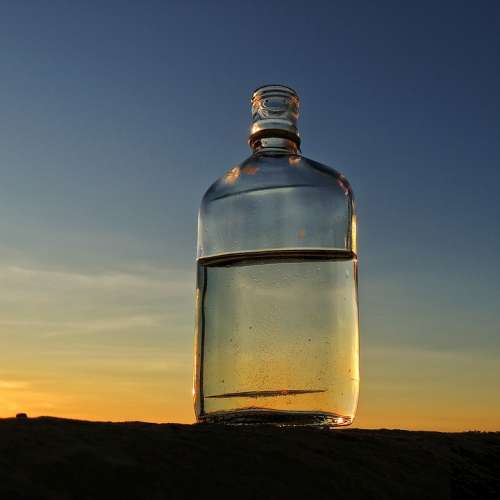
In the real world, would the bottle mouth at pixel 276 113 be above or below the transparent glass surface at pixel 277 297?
above

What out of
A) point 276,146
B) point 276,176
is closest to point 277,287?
point 276,176

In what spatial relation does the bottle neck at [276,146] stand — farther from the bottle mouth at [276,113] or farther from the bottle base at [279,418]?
the bottle base at [279,418]

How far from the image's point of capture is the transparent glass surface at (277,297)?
6.49 feet

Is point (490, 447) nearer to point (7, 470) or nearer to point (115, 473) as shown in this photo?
point (115, 473)

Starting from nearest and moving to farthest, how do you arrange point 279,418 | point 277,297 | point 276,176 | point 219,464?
point 219,464 < point 279,418 < point 277,297 < point 276,176

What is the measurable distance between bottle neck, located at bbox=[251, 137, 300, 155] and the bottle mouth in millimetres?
10

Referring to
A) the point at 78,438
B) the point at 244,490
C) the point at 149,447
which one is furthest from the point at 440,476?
the point at 78,438

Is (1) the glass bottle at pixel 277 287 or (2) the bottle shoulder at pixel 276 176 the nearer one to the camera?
(1) the glass bottle at pixel 277 287

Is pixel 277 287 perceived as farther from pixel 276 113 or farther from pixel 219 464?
pixel 219 464

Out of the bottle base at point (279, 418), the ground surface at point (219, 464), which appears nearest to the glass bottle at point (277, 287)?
the bottle base at point (279, 418)

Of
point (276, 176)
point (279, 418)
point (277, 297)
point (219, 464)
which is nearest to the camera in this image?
point (219, 464)

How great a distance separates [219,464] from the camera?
1.34 metres

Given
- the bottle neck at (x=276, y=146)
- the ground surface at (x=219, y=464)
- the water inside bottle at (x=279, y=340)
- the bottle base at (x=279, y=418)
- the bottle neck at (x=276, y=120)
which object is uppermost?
the bottle neck at (x=276, y=120)

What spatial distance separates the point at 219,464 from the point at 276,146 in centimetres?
119
